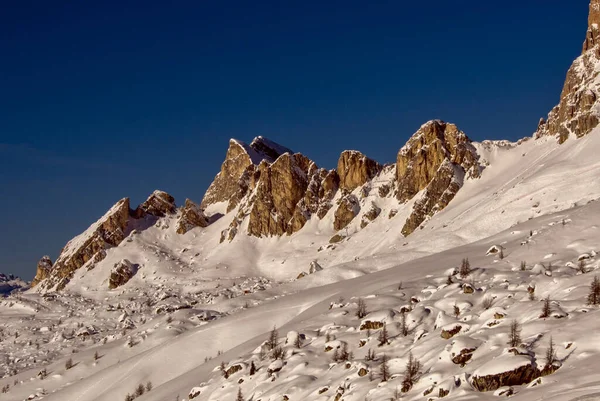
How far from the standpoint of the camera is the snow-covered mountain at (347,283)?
17.0m

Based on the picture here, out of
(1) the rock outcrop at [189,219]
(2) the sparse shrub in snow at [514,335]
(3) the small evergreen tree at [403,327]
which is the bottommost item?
(2) the sparse shrub in snow at [514,335]

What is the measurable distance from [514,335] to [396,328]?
18.1 feet

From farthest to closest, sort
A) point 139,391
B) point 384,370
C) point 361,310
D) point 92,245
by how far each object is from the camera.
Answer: point 92,245 → point 139,391 → point 361,310 → point 384,370

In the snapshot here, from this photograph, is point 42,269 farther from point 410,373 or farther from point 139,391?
point 410,373

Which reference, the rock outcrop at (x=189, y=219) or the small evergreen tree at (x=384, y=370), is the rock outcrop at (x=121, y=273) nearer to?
the rock outcrop at (x=189, y=219)

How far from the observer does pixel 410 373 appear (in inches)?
629

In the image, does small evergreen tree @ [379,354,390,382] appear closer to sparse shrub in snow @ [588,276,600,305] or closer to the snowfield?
the snowfield

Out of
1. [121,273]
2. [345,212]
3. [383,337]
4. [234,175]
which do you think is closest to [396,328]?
[383,337]

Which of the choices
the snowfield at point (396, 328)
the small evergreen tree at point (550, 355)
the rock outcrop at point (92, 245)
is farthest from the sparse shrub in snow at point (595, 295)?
the rock outcrop at point (92, 245)

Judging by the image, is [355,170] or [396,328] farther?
[355,170]

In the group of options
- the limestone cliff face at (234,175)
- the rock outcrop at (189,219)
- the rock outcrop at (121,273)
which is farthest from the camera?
the limestone cliff face at (234,175)

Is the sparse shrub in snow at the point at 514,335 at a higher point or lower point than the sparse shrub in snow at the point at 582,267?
lower

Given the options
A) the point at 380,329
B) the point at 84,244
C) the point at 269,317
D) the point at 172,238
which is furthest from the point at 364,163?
the point at 380,329

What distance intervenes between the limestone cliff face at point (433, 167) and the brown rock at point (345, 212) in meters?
7.87
